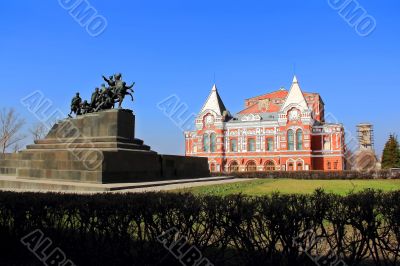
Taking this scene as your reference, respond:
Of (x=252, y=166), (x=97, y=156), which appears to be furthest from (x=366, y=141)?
(x=97, y=156)

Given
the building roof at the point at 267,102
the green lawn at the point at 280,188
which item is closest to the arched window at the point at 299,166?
the building roof at the point at 267,102

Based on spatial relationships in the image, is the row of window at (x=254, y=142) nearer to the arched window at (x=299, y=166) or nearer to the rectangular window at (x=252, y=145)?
the rectangular window at (x=252, y=145)

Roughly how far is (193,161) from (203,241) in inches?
880

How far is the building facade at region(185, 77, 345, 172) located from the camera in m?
55.7

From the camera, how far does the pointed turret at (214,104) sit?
212 feet

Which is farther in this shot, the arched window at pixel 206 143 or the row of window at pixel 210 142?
the arched window at pixel 206 143

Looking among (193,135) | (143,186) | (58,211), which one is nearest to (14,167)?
(143,186)

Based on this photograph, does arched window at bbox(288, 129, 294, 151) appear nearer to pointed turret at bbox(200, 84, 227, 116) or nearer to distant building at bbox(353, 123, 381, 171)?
pointed turret at bbox(200, 84, 227, 116)

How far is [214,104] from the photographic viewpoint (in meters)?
65.7

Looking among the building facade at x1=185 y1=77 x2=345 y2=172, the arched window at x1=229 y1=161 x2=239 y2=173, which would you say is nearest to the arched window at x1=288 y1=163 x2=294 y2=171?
the building facade at x1=185 y1=77 x2=345 y2=172

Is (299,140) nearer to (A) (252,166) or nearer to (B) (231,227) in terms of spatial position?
(A) (252,166)

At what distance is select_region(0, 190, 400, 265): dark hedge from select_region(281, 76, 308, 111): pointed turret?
53678 mm

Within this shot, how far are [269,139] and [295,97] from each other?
776 centimetres

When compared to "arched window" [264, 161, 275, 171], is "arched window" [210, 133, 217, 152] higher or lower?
higher
